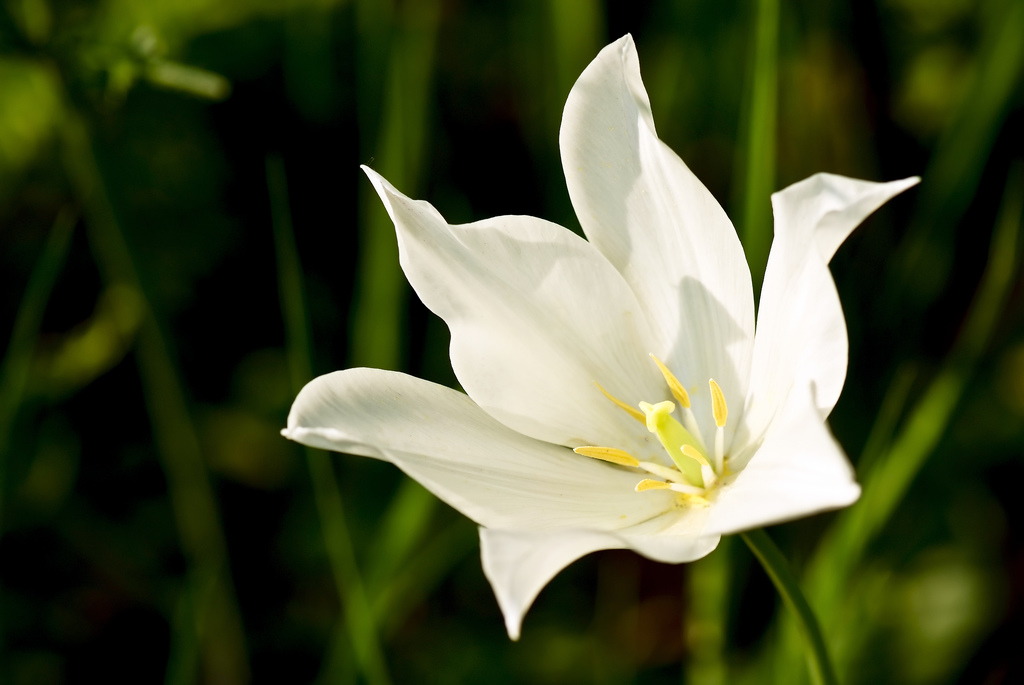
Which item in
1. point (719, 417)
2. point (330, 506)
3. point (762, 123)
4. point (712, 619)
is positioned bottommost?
point (712, 619)

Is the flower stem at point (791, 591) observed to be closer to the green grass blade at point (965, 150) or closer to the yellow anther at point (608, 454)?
the yellow anther at point (608, 454)

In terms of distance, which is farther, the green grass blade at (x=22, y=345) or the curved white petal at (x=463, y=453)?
the green grass blade at (x=22, y=345)

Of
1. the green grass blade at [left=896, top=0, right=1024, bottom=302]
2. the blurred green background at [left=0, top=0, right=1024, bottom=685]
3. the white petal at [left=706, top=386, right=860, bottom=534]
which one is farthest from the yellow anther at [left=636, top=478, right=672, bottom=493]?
the green grass blade at [left=896, top=0, right=1024, bottom=302]

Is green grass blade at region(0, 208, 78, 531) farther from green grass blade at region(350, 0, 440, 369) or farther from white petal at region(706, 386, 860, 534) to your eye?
white petal at region(706, 386, 860, 534)

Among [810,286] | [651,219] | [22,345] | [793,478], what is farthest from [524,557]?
[22,345]

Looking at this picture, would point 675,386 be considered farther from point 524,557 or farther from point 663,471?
point 524,557

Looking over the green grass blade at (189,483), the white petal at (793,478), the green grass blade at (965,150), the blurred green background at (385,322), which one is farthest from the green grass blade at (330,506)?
the green grass blade at (965,150)

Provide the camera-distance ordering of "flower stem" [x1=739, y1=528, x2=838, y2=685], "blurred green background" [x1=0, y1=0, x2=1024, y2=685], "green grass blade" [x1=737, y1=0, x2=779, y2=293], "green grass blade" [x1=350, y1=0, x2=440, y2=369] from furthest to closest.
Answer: "green grass blade" [x1=350, y1=0, x2=440, y2=369] → "blurred green background" [x1=0, y1=0, x2=1024, y2=685] → "green grass blade" [x1=737, y1=0, x2=779, y2=293] → "flower stem" [x1=739, y1=528, x2=838, y2=685]

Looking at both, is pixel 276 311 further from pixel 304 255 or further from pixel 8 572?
pixel 8 572

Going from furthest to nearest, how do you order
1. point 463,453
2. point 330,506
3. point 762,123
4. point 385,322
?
point 385,322, point 330,506, point 762,123, point 463,453
